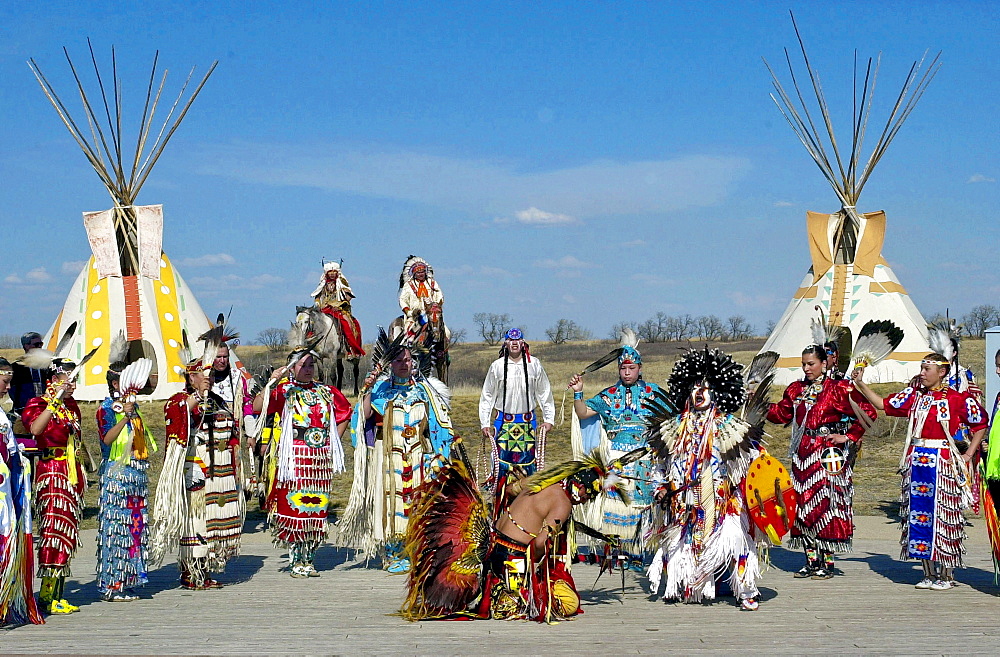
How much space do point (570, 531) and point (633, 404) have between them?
5.24 feet

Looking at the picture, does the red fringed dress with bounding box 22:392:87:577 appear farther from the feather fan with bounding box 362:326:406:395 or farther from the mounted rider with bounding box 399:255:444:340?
the mounted rider with bounding box 399:255:444:340

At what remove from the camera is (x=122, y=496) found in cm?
660

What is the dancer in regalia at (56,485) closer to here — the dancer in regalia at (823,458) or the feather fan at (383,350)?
the feather fan at (383,350)

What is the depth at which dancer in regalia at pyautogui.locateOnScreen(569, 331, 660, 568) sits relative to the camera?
24.1 feet

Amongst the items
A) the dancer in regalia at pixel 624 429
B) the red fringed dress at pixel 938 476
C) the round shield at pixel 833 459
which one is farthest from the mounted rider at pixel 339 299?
the red fringed dress at pixel 938 476

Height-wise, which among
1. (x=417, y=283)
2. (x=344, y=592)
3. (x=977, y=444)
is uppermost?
(x=417, y=283)

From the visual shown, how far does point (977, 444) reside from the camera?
6941 millimetres

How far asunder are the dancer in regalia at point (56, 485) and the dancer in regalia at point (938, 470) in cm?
523

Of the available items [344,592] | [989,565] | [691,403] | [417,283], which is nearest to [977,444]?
[989,565]

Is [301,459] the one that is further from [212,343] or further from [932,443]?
[932,443]

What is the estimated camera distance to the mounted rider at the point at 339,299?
9.99m

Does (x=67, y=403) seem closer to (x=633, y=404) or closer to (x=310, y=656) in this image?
(x=310, y=656)

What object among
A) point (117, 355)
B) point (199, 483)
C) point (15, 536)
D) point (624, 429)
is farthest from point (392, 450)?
point (15, 536)

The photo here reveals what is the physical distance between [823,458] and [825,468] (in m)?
0.07
